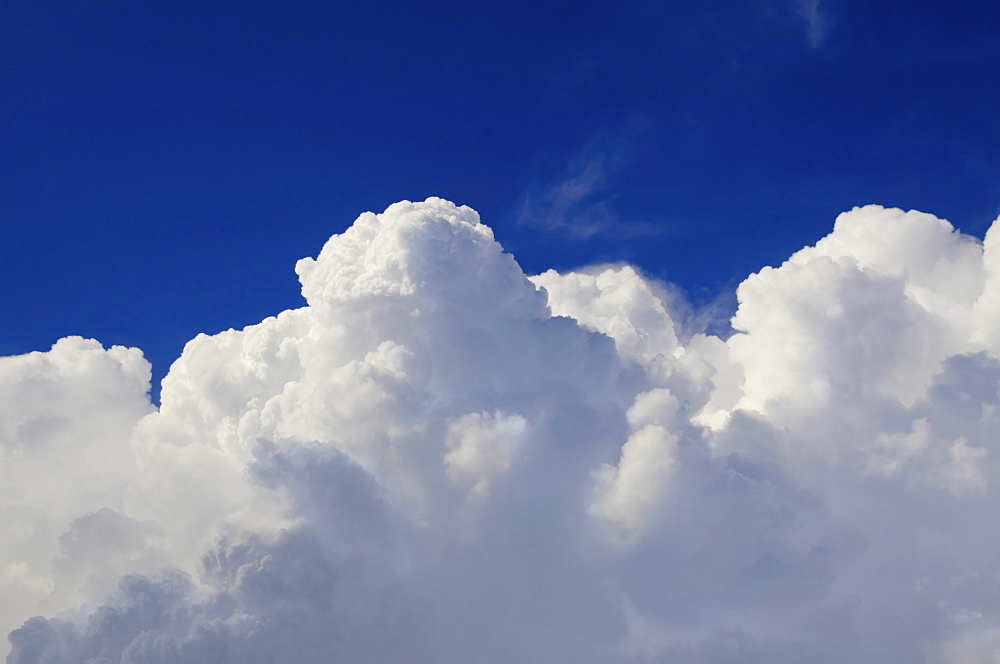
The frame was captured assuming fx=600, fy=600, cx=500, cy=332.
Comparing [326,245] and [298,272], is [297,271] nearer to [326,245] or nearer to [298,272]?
[298,272]

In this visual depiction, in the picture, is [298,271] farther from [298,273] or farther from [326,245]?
[326,245]

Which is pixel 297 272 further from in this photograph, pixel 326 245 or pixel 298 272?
pixel 326 245

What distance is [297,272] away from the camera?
164375 millimetres

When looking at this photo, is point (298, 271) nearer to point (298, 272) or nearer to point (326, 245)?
point (298, 272)

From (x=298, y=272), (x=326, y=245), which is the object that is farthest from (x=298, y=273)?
(x=326, y=245)

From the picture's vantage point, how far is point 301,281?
16350 centimetres

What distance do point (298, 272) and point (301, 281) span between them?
2.73 m

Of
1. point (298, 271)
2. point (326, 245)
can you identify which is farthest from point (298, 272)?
point (326, 245)

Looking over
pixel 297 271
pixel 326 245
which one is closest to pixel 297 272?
pixel 297 271

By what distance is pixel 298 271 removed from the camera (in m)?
164

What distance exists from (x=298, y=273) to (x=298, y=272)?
0.27 meters

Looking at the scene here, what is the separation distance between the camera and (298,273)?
164 metres

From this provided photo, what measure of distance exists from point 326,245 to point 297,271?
35.3 feet

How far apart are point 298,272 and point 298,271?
0.27 metres
